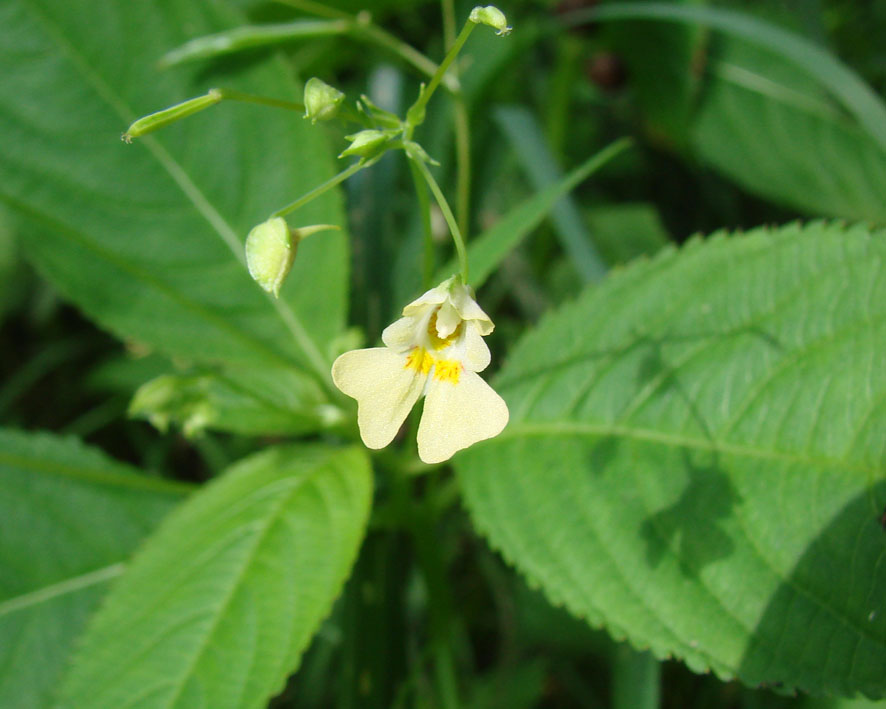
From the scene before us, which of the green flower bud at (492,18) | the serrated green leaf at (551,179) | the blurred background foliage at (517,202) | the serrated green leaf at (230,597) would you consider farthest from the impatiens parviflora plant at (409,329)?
the serrated green leaf at (551,179)

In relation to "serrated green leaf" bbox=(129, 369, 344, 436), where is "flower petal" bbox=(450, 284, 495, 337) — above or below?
below

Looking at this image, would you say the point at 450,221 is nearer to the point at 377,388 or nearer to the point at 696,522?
the point at 377,388

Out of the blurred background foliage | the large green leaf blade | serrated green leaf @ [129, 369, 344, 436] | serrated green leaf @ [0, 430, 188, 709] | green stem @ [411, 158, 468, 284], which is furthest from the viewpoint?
the blurred background foliage

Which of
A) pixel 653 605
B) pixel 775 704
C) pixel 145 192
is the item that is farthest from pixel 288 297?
pixel 775 704

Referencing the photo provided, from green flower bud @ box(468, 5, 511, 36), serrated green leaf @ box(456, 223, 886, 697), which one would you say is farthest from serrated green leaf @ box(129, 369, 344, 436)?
green flower bud @ box(468, 5, 511, 36)

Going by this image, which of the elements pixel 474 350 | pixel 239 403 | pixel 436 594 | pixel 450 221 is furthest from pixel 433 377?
pixel 436 594

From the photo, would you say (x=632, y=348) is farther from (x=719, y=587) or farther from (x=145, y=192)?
(x=145, y=192)

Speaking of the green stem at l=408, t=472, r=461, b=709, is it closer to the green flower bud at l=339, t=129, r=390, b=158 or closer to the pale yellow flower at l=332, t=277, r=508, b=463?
the pale yellow flower at l=332, t=277, r=508, b=463
